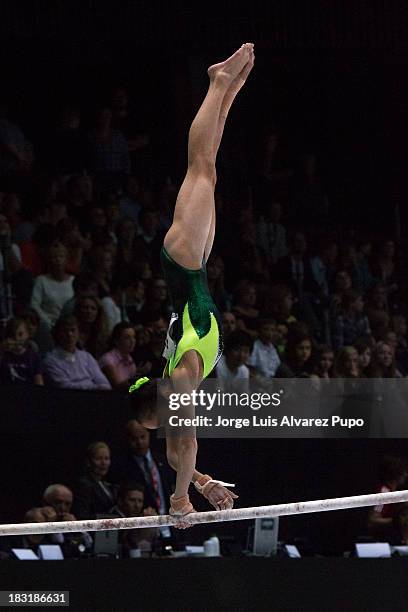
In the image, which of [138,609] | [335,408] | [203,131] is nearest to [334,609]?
[138,609]

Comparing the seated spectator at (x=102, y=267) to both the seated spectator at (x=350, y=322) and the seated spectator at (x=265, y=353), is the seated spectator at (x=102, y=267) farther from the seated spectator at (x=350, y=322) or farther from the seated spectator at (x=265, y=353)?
the seated spectator at (x=350, y=322)

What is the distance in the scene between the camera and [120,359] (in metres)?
10.1

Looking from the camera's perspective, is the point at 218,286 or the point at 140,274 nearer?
the point at 140,274

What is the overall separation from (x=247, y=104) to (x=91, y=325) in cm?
358

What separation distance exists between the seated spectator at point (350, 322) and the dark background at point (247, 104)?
1.36 metres

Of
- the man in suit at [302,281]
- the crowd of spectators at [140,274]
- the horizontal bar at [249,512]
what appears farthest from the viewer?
the man in suit at [302,281]

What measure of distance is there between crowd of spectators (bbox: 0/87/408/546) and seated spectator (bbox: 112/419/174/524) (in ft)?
0.07

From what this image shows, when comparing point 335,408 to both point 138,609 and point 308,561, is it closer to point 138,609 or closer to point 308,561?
point 308,561

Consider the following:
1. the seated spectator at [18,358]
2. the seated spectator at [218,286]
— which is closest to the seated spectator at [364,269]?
the seated spectator at [218,286]

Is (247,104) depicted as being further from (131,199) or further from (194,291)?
(194,291)

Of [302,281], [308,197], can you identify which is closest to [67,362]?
[302,281]

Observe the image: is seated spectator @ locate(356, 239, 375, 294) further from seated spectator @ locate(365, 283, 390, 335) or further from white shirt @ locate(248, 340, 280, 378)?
white shirt @ locate(248, 340, 280, 378)

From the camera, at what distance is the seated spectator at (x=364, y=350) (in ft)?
35.8

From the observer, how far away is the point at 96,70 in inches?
483
